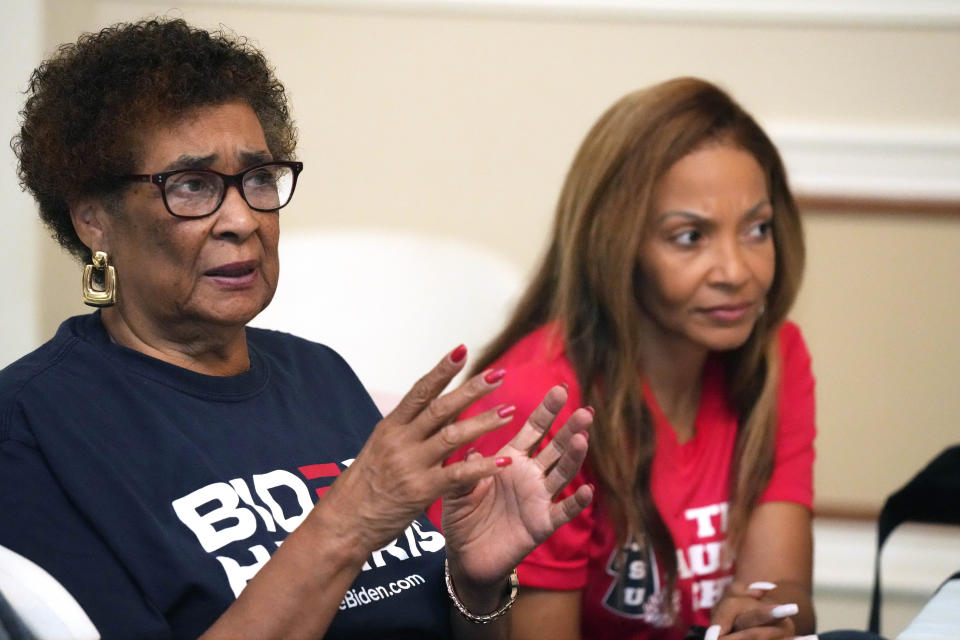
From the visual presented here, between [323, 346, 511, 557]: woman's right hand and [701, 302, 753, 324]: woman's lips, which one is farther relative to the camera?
[701, 302, 753, 324]: woman's lips

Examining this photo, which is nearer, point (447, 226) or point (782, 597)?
point (782, 597)

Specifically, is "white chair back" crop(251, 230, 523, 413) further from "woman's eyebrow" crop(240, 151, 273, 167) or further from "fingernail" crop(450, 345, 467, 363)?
"fingernail" crop(450, 345, 467, 363)

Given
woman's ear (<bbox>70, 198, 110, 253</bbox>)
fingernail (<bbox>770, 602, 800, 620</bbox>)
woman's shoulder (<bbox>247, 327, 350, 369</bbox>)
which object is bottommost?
fingernail (<bbox>770, 602, 800, 620</bbox>)

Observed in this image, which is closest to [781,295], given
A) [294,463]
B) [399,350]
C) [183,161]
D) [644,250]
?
[644,250]

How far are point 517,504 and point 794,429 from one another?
2.82 feet

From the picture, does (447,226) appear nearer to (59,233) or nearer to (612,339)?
(612,339)

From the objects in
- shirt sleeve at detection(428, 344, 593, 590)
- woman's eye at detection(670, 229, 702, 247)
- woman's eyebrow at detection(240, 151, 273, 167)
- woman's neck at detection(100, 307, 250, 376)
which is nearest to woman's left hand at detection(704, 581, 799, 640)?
shirt sleeve at detection(428, 344, 593, 590)

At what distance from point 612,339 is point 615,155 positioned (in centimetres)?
31

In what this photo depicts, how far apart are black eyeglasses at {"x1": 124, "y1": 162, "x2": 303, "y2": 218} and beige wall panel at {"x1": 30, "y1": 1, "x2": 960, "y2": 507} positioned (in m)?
1.16

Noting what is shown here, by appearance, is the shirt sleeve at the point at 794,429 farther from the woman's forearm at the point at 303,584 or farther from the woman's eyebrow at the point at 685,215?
the woman's forearm at the point at 303,584

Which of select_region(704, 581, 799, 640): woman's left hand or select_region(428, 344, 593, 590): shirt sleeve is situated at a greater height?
select_region(428, 344, 593, 590): shirt sleeve

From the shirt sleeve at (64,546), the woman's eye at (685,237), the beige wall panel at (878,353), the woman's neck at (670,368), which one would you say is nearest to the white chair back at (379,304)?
the woman's neck at (670,368)

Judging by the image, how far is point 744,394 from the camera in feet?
6.28

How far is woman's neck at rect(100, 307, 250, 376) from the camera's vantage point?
4.28 ft
